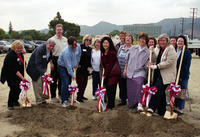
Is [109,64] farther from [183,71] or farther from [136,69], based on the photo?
[183,71]

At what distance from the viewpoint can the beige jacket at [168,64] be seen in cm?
432

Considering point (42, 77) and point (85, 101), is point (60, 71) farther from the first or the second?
point (85, 101)

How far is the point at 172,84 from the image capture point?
14.2 feet

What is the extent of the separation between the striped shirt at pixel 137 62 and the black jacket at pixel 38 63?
6.96ft

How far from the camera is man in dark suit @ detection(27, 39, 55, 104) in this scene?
5066mm

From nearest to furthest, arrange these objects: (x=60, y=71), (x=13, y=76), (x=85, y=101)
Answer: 1. (x=13, y=76)
2. (x=60, y=71)
3. (x=85, y=101)

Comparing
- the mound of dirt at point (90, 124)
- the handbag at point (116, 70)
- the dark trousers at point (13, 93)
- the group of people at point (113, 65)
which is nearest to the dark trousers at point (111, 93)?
the group of people at point (113, 65)

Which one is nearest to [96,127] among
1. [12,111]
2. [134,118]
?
[134,118]

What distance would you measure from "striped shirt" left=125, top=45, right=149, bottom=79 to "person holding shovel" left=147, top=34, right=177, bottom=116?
0.20m

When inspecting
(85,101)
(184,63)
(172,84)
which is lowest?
(85,101)

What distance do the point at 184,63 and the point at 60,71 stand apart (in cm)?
305

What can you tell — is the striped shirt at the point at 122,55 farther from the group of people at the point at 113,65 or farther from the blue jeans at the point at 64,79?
the blue jeans at the point at 64,79

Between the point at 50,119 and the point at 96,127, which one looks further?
the point at 50,119

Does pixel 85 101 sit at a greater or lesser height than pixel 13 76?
lesser
